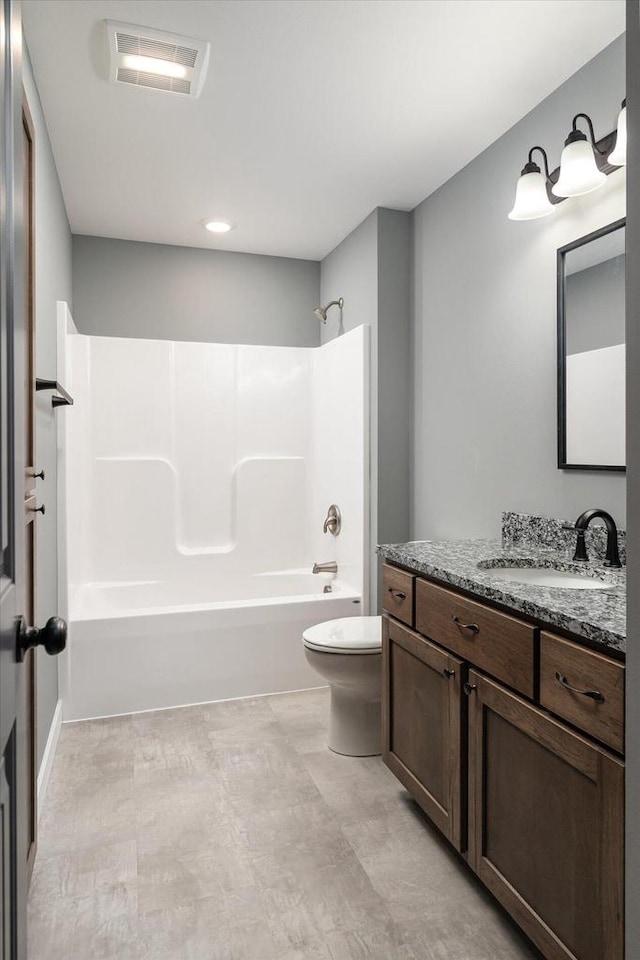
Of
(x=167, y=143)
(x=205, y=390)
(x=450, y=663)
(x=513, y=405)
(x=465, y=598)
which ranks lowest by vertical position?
(x=450, y=663)

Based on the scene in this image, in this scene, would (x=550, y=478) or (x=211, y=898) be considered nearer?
(x=211, y=898)

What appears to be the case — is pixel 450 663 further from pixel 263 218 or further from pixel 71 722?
pixel 263 218

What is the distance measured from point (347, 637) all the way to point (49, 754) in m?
1.26

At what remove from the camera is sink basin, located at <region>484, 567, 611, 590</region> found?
1887mm

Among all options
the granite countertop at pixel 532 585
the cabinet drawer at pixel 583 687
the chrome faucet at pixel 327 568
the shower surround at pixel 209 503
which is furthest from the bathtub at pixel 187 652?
the cabinet drawer at pixel 583 687

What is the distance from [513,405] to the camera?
2.47 metres

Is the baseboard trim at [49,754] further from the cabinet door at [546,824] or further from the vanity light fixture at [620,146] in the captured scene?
the vanity light fixture at [620,146]

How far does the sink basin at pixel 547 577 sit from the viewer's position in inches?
74.3

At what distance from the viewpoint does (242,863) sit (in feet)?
6.22

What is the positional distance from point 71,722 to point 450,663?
200 centimetres

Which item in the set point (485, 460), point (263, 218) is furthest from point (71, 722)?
point (263, 218)

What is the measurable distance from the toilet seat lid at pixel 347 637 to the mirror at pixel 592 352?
1.00 m

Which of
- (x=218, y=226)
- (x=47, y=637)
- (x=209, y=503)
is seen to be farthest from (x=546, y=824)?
(x=218, y=226)

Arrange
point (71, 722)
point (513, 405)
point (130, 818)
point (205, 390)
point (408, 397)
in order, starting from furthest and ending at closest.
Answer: point (205, 390) < point (408, 397) < point (71, 722) < point (513, 405) < point (130, 818)
